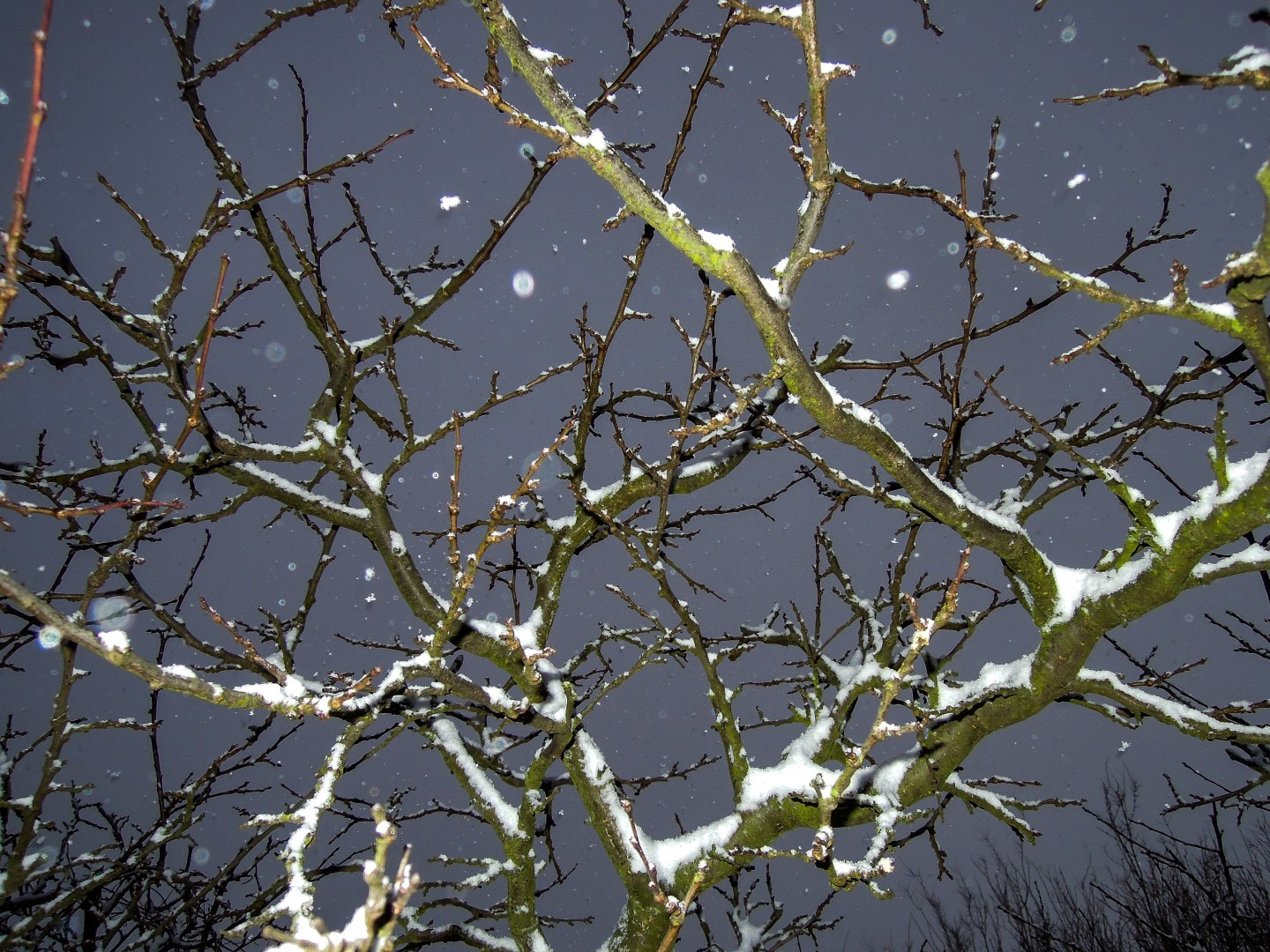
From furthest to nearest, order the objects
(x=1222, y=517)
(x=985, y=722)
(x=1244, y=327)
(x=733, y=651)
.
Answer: (x=733, y=651)
(x=985, y=722)
(x=1222, y=517)
(x=1244, y=327)

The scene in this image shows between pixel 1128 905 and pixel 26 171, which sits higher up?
pixel 26 171

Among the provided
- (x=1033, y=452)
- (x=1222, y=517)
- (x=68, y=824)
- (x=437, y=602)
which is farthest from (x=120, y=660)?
(x=68, y=824)

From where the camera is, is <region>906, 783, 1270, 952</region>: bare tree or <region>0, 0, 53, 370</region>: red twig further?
<region>906, 783, 1270, 952</region>: bare tree

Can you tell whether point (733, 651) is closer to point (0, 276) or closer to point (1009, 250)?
point (1009, 250)

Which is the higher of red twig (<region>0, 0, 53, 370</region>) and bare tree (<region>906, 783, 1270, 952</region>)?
red twig (<region>0, 0, 53, 370</region>)

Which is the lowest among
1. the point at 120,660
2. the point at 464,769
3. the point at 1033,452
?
the point at 120,660

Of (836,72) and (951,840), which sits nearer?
(836,72)

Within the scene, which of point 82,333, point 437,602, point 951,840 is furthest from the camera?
point 951,840

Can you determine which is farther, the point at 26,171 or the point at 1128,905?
the point at 1128,905

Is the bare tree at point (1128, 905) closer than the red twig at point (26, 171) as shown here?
No

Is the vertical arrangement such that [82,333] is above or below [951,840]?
above

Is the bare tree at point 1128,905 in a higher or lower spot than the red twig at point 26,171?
lower

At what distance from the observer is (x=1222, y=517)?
2432mm

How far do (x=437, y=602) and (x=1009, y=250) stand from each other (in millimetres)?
3483
